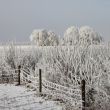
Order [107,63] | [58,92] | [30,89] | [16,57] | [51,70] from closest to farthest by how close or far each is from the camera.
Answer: [107,63] < [58,92] < [51,70] < [30,89] < [16,57]

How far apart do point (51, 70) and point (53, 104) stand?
7.14 feet

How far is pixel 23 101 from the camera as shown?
38.0ft

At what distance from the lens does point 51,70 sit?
43.0 ft

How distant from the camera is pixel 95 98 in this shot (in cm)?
1060

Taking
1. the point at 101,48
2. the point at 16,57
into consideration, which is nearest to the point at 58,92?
the point at 101,48

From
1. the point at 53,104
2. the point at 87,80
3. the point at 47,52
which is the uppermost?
the point at 47,52

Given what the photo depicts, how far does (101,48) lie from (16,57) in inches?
286

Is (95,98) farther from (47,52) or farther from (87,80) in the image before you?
(47,52)

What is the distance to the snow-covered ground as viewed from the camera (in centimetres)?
1054

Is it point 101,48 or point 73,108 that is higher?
point 101,48

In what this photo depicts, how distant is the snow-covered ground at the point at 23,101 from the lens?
10.5 m

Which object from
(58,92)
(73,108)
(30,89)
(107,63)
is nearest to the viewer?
A: (73,108)

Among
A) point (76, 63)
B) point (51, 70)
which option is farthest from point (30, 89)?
point (76, 63)

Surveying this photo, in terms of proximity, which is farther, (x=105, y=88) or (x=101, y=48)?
(x=101, y=48)
